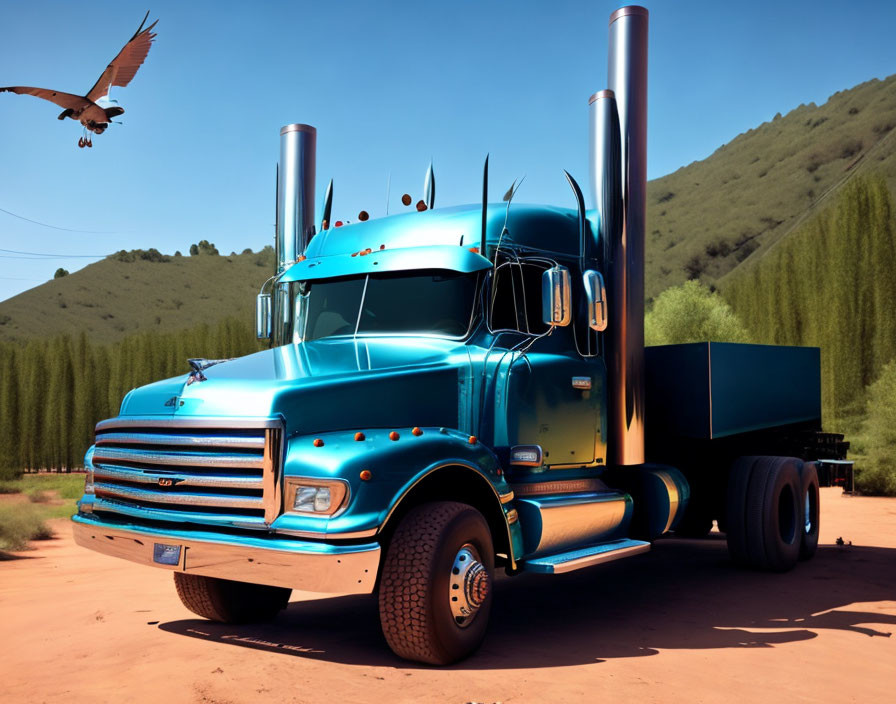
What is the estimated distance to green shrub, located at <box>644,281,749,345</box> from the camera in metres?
37.2

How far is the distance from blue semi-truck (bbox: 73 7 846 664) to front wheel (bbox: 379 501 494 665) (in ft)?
0.04

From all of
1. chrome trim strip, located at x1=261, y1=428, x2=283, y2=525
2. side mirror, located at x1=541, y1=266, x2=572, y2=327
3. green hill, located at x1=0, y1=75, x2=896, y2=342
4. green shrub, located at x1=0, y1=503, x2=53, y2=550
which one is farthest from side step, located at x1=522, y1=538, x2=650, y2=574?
green hill, located at x1=0, y1=75, x2=896, y2=342

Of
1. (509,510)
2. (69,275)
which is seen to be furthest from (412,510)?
(69,275)

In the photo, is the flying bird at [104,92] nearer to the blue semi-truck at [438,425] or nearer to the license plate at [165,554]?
the blue semi-truck at [438,425]

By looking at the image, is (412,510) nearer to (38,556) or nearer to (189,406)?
(189,406)

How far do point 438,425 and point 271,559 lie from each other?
1.56 meters

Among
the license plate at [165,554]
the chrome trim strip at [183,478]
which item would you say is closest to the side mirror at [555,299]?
the chrome trim strip at [183,478]

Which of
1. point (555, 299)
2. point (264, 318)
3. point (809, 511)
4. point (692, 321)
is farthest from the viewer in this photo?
point (692, 321)

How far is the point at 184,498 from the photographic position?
5.37 m

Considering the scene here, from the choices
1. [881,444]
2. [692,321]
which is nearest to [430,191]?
[881,444]

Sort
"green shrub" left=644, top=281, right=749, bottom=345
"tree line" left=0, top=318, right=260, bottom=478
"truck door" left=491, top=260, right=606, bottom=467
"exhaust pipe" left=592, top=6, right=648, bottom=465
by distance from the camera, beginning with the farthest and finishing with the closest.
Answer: "green shrub" left=644, top=281, right=749, bottom=345 → "tree line" left=0, top=318, right=260, bottom=478 → "exhaust pipe" left=592, top=6, right=648, bottom=465 → "truck door" left=491, top=260, right=606, bottom=467

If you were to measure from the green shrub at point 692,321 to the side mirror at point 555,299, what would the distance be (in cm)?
3143

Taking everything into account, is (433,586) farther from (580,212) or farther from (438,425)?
(580,212)

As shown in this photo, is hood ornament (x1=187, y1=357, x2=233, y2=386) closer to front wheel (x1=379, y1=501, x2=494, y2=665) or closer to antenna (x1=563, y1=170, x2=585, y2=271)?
front wheel (x1=379, y1=501, x2=494, y2=665)
